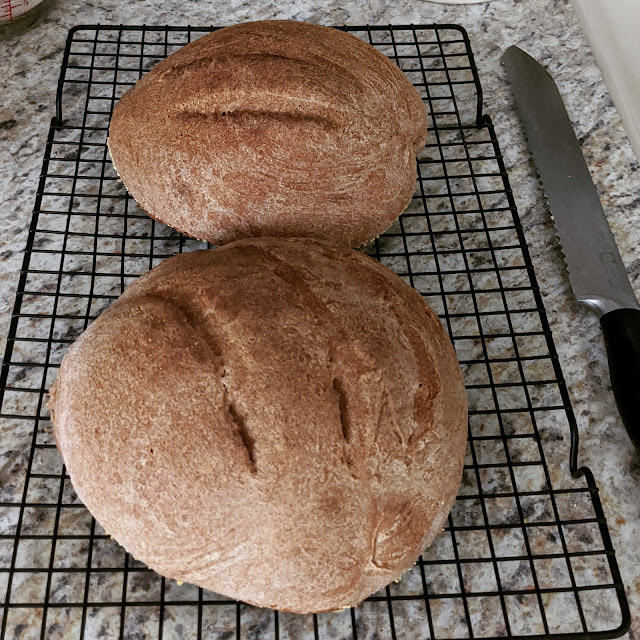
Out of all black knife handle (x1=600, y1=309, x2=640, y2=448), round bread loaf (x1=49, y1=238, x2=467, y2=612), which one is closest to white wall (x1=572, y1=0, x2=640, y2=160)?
black knife handle (x1=600, y1=309, x2=640, y2=448)

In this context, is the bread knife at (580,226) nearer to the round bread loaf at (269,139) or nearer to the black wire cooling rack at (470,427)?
the black wire cooling rack at (470,427)

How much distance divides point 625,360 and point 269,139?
2.24 ft

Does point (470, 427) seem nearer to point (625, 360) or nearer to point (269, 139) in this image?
point (625, 360)

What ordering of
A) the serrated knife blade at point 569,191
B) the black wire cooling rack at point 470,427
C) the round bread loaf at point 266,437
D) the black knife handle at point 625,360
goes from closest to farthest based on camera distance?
the round bread loaf at point 266,437 < the black wire cooling rack at point 470,427 < the black knife handle at point 625,360 < the serrated knife blade at point 569,191

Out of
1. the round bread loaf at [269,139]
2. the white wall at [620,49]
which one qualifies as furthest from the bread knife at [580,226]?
the round bread loaf at [269,139]

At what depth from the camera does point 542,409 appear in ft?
3.62

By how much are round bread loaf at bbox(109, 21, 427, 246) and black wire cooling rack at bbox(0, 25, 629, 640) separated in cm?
17

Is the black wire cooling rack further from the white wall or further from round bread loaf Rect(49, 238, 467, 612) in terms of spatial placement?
the white wall

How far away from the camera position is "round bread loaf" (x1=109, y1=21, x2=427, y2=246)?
1.11 meters

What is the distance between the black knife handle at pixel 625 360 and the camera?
1.09m

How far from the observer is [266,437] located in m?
0.83

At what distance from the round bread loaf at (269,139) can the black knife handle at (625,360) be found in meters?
0.43

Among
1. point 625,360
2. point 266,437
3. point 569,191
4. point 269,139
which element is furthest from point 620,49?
point 266,437

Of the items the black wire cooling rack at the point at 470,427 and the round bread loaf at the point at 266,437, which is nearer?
the round bread loaf at the point at 266,437
